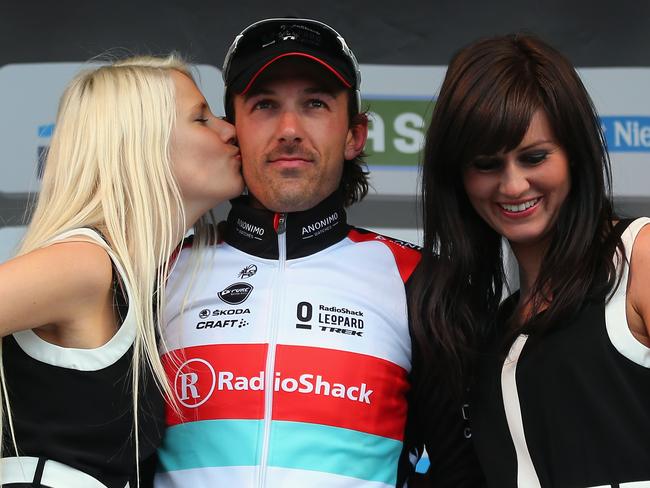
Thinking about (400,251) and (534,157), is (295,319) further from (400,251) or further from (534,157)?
(534,157)

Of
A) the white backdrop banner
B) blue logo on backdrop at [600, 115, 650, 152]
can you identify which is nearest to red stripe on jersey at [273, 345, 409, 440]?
the white backdrop banner

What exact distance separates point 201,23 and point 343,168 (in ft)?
2.29

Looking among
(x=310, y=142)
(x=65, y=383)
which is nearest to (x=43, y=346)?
(x=65, y=383)

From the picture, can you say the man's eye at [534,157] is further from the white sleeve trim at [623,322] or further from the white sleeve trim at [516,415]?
the white sleeve trim at [516,415]

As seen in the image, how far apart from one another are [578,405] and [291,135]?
77cm

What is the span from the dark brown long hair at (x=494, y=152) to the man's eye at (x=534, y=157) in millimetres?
35

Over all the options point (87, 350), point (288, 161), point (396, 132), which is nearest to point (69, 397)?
point (87, 350)

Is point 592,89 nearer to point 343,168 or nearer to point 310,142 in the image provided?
point 343,168

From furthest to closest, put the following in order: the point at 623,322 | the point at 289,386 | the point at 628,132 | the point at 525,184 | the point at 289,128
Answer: the point at 628,132 → the point at 289,128 → the point at 289,386 → the point at 525,184 → the point at 623,322

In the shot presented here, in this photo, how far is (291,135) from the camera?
78.0 inches

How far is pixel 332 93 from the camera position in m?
2.07

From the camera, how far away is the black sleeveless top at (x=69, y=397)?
159 centimetres

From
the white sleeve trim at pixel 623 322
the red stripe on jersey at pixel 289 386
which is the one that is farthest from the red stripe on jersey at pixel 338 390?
the white sleeve trim at pixel 623 322

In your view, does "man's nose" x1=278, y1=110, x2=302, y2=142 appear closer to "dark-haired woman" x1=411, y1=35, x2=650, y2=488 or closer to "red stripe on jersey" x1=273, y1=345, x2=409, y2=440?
"dark-haired woman" x1=411, y1=35, x2=650, y2=488
